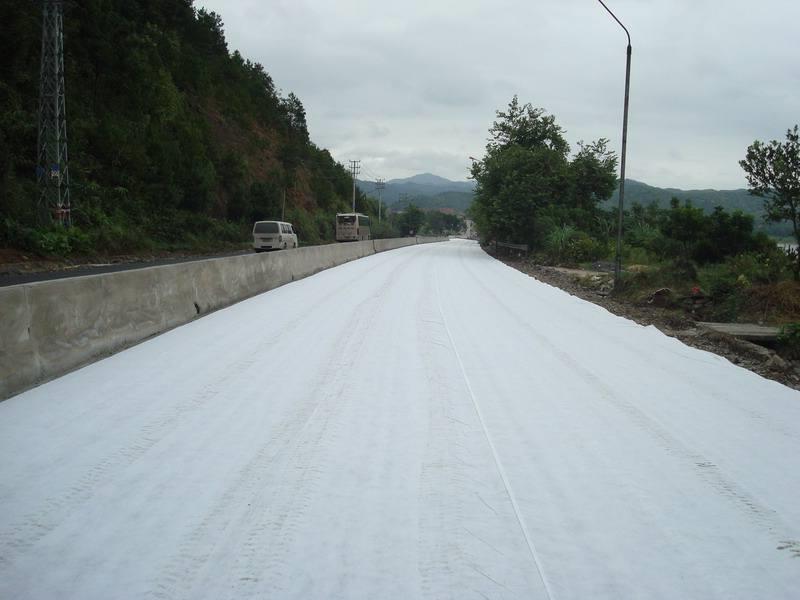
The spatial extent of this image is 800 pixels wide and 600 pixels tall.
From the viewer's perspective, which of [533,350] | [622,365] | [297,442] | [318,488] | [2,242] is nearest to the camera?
[318,488]

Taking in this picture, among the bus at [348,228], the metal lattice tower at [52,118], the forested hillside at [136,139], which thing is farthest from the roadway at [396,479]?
the bus at [348,228]

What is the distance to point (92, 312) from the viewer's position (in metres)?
7.74

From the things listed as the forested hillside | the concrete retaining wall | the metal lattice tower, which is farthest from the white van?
the concrete retaining wall

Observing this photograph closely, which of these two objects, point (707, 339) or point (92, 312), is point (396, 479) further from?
point (707, 339)

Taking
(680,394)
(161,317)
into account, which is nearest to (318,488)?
(680,394)

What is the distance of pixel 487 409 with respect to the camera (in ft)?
19.5

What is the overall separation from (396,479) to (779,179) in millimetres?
12380

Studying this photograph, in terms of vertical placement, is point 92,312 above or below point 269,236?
below

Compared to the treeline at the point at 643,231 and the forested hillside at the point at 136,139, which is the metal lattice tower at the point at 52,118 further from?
the treeline at the point at 643,231

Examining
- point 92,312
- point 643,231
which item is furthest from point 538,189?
point 92,312

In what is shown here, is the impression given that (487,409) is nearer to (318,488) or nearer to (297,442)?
(297,442)

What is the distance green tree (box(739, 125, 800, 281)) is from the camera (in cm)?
1283

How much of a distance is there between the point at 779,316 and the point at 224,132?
5622cm

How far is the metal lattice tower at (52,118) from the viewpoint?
23766 mm
